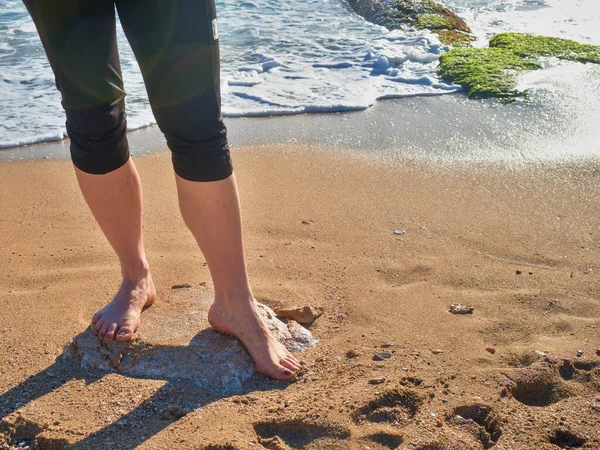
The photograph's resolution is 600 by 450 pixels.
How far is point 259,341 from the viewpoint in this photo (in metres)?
2.39

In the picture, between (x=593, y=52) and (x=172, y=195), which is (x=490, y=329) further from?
(x=593, y=52)

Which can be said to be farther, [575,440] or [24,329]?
[24,329]

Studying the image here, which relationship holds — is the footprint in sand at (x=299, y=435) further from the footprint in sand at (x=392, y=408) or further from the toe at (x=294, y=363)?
the toe at (x=294, y=363)

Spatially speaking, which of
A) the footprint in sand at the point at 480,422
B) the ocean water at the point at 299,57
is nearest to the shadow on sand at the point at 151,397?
the footprint in sand at the point at 480,422

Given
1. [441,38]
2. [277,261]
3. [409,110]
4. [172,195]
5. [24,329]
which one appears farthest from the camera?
[441,38]

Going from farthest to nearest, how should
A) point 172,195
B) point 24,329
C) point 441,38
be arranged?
point 441,38 < point 172,195 < point 24,329

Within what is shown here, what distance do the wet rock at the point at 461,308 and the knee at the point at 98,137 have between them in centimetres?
140

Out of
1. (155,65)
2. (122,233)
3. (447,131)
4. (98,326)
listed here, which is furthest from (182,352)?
(447,131)

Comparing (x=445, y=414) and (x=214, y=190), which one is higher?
(x=214, y=190)

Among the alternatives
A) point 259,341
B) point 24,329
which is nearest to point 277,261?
point 259,341

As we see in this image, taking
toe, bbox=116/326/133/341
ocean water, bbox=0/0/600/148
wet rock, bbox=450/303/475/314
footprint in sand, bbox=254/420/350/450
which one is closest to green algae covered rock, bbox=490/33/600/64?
ocean water, bbox=0/0/600/148

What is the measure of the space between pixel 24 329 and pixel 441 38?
19.3ft

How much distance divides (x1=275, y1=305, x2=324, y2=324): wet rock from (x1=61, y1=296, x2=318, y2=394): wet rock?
0.07 metres

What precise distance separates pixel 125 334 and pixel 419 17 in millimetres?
6682
